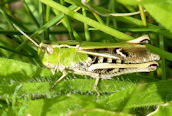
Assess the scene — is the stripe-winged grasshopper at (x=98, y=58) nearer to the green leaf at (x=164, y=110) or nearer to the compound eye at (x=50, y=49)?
the compound eye at (x=50, y=49)

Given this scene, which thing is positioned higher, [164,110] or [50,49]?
[50,49]

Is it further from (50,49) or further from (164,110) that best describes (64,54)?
(164,110)

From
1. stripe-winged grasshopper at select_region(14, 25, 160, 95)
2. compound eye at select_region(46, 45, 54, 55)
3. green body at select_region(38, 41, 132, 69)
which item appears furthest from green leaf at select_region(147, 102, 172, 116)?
compound eye at select_region(46, 45, 54, 55)

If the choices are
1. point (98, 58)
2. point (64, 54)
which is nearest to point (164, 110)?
point (98, 58)

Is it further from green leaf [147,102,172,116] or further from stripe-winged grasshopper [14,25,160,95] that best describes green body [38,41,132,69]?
green leaf [147,102,172,116]

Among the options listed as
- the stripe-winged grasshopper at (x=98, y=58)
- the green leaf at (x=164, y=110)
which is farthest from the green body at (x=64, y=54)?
the green leaf at (x=164, y=110)

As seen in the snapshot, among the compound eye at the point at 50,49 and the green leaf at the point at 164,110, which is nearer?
the green leaf at the point at 164,110

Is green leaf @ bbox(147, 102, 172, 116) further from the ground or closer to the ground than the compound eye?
closer to the ground

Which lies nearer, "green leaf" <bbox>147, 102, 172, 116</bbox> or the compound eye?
"green leaf" <bbox>147, 102, 172, 116</bbox>

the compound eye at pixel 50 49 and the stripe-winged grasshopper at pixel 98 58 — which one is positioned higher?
the compound eye at pixel 50 49

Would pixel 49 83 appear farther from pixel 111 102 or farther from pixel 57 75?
pixel 111 102
